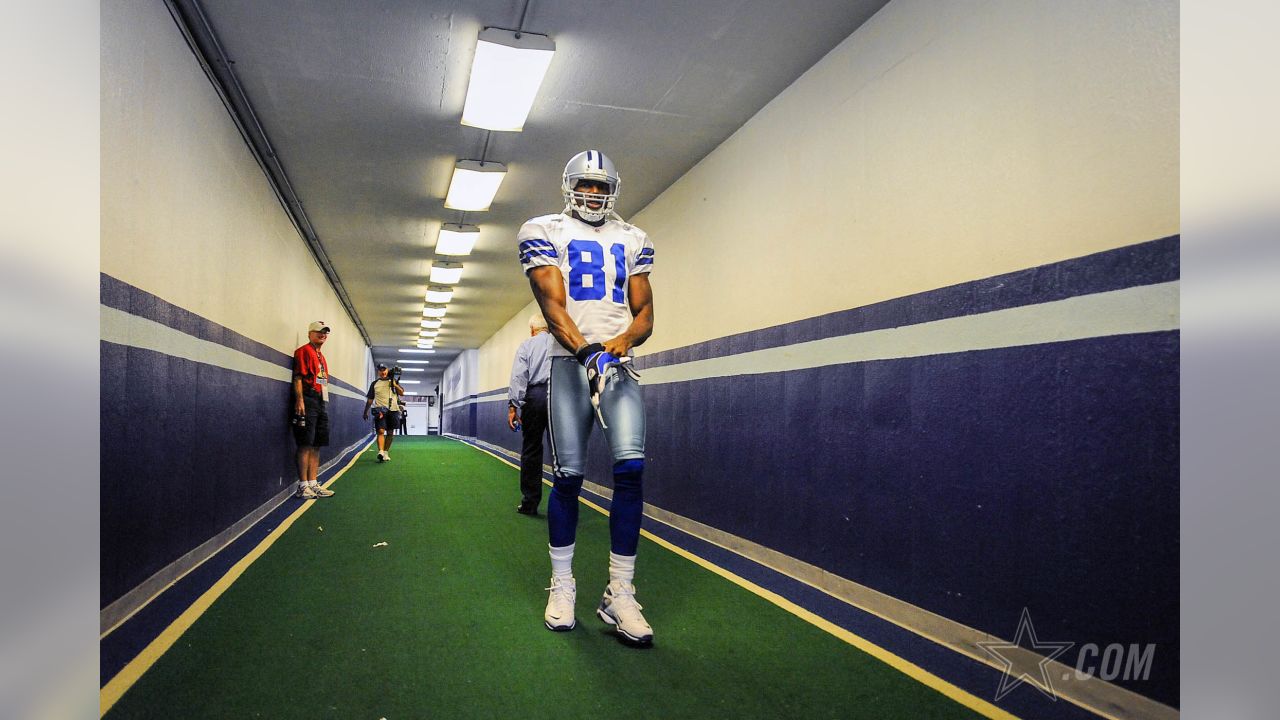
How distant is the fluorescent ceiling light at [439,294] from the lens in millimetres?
12317

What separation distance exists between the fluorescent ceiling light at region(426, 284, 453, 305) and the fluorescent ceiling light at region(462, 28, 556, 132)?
746 centimetres

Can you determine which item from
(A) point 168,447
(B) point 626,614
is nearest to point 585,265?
(B) point 626,614

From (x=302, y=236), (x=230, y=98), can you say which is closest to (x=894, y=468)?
(x=230, y=98)

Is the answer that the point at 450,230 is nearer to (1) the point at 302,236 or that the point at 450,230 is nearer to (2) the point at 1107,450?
(1) the point at 302,236

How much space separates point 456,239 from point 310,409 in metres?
2.73

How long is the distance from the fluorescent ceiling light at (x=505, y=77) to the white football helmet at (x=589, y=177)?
1.47 m

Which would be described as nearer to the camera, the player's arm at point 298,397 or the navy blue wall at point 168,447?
the navy blue wall at point 168,447

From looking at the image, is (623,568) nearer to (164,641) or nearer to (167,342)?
(164,641)

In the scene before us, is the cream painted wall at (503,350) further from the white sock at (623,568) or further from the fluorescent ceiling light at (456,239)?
the white sock at (623,568)

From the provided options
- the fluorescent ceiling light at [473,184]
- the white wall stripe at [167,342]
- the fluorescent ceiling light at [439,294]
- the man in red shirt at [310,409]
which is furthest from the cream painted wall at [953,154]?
the fluorescent ceiling light at [439,294]

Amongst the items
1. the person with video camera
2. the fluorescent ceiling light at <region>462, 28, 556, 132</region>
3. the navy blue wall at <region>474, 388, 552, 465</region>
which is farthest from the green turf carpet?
the navy blue wall at <region>474, 388, 552, 465</region>

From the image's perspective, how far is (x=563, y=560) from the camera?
2971 millimetres

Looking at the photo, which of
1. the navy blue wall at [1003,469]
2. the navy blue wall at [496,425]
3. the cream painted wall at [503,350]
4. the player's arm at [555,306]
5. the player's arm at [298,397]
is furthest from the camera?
the navy blue wall at [496,425]

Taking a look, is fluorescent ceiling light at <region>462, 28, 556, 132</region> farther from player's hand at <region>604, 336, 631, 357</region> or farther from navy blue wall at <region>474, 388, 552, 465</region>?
navy blue wall at <region>474, 388, 552, 465</region>
